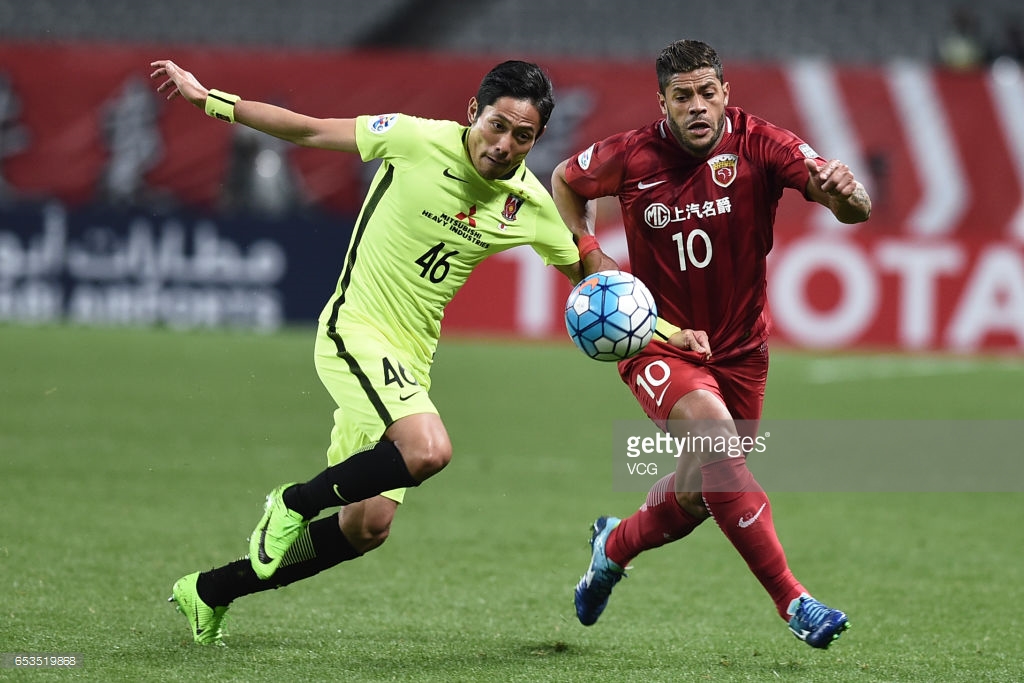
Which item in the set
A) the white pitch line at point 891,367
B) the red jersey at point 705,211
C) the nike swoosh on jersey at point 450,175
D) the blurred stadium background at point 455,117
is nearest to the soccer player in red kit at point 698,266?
the red jersey at point 705,211

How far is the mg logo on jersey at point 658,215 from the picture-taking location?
563cm

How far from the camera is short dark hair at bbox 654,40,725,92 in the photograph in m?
5.43

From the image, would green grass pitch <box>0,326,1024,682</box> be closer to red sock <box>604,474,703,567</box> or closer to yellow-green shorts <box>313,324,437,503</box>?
red sock <box>604,474,703,567</box>

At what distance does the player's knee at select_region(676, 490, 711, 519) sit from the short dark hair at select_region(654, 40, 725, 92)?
159 centimetres

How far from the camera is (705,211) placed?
5590mm

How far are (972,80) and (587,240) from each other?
581 inches

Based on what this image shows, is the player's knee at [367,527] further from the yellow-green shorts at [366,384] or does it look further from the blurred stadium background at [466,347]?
the blurred stadium background at [466,347]

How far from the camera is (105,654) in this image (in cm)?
490

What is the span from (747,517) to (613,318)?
2.98 feet

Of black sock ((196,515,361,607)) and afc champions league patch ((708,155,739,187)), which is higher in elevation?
afc champions league patch ((708,155,739,187))

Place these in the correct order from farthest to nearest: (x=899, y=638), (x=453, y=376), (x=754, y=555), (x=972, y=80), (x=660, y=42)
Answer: (x=660, y=42)
(x=972, y=80)
(x=453, y=376)
(x=899, y=638)
(x=754, y=555)

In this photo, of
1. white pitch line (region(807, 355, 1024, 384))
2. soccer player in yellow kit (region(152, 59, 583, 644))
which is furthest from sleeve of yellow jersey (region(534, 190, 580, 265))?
white pitch line (region(807, 355, 1024, 384))

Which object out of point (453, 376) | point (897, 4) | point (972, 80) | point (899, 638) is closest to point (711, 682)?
point (899, 638)

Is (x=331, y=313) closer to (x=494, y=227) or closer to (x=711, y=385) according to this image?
(x=494, y=227)
